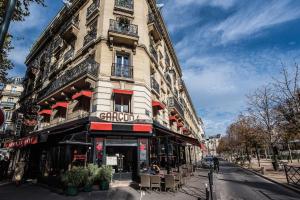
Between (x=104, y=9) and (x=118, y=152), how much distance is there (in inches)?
402

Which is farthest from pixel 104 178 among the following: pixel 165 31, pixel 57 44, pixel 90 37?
pixel 165 31

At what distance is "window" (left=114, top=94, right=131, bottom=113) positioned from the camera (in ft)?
43.7

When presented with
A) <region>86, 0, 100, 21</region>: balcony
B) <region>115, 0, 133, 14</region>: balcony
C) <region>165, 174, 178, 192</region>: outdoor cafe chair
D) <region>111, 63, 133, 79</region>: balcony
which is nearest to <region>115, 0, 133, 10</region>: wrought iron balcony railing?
<region>115, 0, 133, 14</region>: balcony

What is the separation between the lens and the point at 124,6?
15.6 metres

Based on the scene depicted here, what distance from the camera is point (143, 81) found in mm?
14203

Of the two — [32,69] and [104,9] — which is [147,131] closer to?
[104,9]

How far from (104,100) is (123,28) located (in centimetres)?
575

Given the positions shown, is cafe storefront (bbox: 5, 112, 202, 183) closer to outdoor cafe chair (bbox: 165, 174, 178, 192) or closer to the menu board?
the menu board

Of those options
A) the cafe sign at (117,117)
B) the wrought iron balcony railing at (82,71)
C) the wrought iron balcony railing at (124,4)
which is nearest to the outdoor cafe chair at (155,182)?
the cafe sign at (117,117)

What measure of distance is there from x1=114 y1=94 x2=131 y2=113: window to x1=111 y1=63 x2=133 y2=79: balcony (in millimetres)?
1341

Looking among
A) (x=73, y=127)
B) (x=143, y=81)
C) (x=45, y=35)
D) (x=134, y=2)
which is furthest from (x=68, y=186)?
(x=45, y=35)

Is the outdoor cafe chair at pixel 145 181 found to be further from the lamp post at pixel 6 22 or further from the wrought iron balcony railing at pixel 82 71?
the lamp post at pixel 6 22

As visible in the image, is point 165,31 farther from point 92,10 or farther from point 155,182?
point 155,182

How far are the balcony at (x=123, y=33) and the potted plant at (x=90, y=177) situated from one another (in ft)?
27.3
